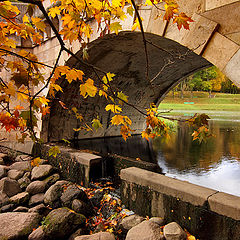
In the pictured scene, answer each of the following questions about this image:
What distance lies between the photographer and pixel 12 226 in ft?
11.2

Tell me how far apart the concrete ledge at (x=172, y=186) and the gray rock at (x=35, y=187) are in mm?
2020

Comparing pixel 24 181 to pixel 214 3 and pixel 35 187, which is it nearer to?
pixel 35 187

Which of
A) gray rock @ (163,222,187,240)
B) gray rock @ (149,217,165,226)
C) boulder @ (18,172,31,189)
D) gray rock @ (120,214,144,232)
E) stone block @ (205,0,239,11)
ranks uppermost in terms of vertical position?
stone block @ (205,0,239,11)

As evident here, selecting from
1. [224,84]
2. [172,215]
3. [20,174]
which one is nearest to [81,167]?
[20,174]

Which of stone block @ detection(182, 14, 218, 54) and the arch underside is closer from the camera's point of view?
stone block @ detection(182, 14, 218, 54)

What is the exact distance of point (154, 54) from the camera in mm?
6496

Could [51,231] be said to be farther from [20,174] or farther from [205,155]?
[205,155]

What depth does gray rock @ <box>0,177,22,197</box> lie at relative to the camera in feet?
15.4

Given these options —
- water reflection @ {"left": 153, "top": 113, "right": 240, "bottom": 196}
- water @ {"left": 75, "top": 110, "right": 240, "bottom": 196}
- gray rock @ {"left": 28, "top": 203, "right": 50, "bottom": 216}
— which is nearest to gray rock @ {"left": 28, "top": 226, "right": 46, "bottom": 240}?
gray rock @ {"left": 28, "top": 203, "right": 50, "bottom": 216}

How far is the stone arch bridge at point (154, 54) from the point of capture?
2533mm

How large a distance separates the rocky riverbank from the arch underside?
7.34ft

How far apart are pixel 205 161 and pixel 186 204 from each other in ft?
14.6

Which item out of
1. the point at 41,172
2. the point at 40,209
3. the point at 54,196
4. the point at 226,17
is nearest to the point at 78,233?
the point at 40,209

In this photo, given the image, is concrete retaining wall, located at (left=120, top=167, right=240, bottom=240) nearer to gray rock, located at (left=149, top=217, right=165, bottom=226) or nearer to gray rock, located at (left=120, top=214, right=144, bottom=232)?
gray rock, located at (left=149, top=217, right=165, bottom=226)
